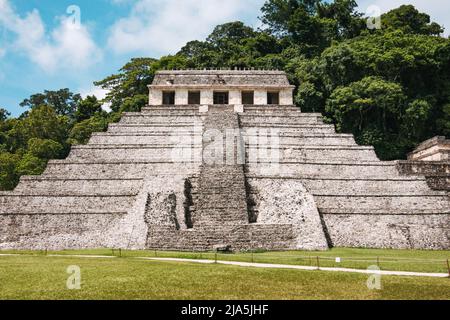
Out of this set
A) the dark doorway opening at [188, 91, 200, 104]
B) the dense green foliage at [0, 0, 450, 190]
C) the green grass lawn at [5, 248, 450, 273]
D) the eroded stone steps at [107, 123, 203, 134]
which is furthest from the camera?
the dark doorway opening at [188, 91, 200, 104]

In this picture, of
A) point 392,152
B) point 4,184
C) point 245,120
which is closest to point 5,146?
point 4,184

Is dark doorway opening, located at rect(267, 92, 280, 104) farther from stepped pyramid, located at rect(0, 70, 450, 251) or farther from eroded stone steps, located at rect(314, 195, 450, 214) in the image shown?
eroded stone steps, located at rect(314, 195, 450, 214)

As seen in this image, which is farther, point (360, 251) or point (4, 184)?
point (4, 184)

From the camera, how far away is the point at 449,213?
19750 mm

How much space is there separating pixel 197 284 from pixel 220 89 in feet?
97.1

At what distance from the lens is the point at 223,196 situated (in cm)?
2094

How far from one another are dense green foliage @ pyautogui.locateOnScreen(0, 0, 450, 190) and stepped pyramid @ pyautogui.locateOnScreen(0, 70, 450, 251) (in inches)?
365

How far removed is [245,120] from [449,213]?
613 inches

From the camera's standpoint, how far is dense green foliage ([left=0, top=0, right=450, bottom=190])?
37.0 metres

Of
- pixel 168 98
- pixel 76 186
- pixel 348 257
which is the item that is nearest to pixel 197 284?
pixel 348 257

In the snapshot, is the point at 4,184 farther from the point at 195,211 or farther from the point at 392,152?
the point at 392,152

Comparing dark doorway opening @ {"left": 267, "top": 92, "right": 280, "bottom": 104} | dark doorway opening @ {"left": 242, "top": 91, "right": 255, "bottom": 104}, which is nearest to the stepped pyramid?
dark doorway opening @ {"left": 267, "top": 92, "right": 280, "bottom": 104}

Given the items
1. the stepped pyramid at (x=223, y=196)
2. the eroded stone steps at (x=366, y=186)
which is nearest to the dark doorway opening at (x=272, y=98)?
the stepped pyramid at (x=223, y=196)
